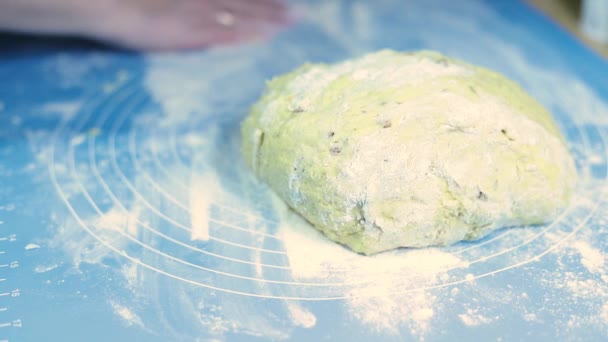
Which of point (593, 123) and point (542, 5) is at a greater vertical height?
point (542, 5)

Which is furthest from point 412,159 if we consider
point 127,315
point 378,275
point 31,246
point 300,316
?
point 31,246

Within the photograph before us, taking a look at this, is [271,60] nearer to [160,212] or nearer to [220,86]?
[220,86]

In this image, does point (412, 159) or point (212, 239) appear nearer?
point (412, 159)

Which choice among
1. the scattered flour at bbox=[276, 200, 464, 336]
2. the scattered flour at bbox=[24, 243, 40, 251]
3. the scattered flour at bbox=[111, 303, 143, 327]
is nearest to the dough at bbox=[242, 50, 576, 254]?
the scattered flour at bbox=[276, 200, 464, 336]

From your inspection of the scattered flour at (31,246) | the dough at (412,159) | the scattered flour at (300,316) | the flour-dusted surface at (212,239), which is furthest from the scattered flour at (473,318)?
the scattered flour at (31,246)

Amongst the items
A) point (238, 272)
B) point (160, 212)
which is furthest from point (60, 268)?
point (238, 272)

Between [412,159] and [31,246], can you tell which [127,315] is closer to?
[31,246]

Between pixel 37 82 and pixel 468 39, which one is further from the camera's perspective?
pixel 468 39
